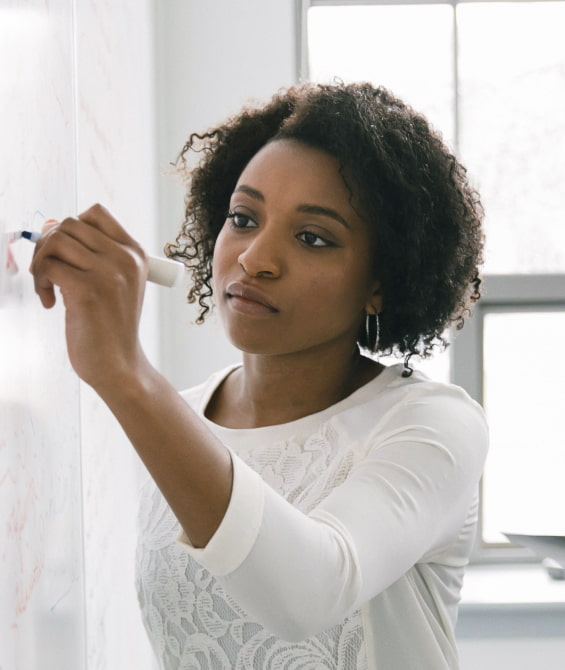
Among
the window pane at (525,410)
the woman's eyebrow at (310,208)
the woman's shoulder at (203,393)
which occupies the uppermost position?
the woman's eyebrow at (310,208)

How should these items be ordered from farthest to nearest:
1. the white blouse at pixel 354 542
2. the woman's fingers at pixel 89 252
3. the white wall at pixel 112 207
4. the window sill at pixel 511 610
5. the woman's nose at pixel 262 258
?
the window sill at pixel 511 610 → the white wall at pixel 112 207 → the woman's nose at pixel 262 258 → the white blouse at pixel 354 542 → the woman's fingers at pixel 89 252

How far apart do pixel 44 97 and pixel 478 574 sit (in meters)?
2.00

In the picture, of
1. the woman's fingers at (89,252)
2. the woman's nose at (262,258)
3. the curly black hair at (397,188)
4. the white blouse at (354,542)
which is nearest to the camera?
the woman's fingers at (89,252)

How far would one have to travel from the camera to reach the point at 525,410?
2.56 metres

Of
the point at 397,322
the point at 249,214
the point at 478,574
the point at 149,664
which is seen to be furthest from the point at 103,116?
the point at 478,574

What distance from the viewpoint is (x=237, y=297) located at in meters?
0.97

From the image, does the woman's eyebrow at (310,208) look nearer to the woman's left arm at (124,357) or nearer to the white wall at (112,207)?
the white wall at (112,207)

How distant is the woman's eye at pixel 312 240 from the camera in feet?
3.32

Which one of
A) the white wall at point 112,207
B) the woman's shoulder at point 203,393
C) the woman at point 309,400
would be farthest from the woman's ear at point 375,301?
the white wall at point 112,207

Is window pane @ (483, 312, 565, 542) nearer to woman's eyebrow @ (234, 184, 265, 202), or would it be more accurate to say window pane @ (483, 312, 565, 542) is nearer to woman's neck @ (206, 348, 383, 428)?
woman's neck @ (206, 348, 383, 428)

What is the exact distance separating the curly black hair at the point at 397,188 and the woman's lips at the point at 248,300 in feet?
0.58

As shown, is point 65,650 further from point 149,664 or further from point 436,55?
point 436,55

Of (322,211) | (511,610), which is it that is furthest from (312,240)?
(511,610)

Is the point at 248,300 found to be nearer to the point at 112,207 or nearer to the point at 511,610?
the point at 112,207
